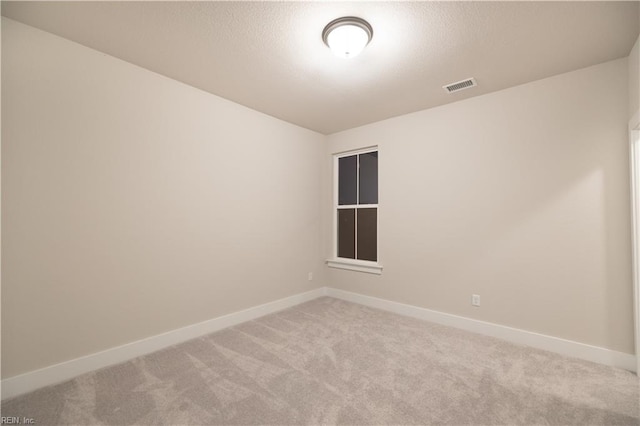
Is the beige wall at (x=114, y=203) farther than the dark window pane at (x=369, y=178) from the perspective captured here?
No

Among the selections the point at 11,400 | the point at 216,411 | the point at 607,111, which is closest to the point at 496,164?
the point at 607,111

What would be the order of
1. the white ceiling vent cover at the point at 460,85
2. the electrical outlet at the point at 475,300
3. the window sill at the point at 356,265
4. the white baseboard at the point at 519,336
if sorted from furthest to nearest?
the window sill at the point at 356,265, the electrical outlet at the point at 475,300, the white ceiling vent cover at the point at 460,85, the white baseboard at the point at 519,336

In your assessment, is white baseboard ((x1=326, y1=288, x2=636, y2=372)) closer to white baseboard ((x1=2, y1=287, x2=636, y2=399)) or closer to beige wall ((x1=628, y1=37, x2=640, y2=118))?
white baseboard ((x1=2, y1=287, x2=636, y2=399))

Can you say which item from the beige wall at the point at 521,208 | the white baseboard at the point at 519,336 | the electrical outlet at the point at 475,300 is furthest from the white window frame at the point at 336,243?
the electrical outlet at the point at 475,300

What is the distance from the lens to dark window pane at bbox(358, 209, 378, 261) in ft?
13.4

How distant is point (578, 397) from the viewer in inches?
76.2

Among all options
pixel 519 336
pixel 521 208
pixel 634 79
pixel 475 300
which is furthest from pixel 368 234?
pixel 634 79

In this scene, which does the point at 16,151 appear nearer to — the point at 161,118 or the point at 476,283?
the point at 161,118

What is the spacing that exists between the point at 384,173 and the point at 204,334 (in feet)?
9.73

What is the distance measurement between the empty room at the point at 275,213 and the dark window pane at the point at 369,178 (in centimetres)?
41

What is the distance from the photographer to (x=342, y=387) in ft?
6.66

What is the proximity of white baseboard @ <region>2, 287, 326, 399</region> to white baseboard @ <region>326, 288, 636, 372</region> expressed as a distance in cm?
170

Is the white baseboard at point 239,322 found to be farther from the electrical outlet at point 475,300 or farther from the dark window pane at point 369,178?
the dark window pane at point 369,178

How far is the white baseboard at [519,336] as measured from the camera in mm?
2359
